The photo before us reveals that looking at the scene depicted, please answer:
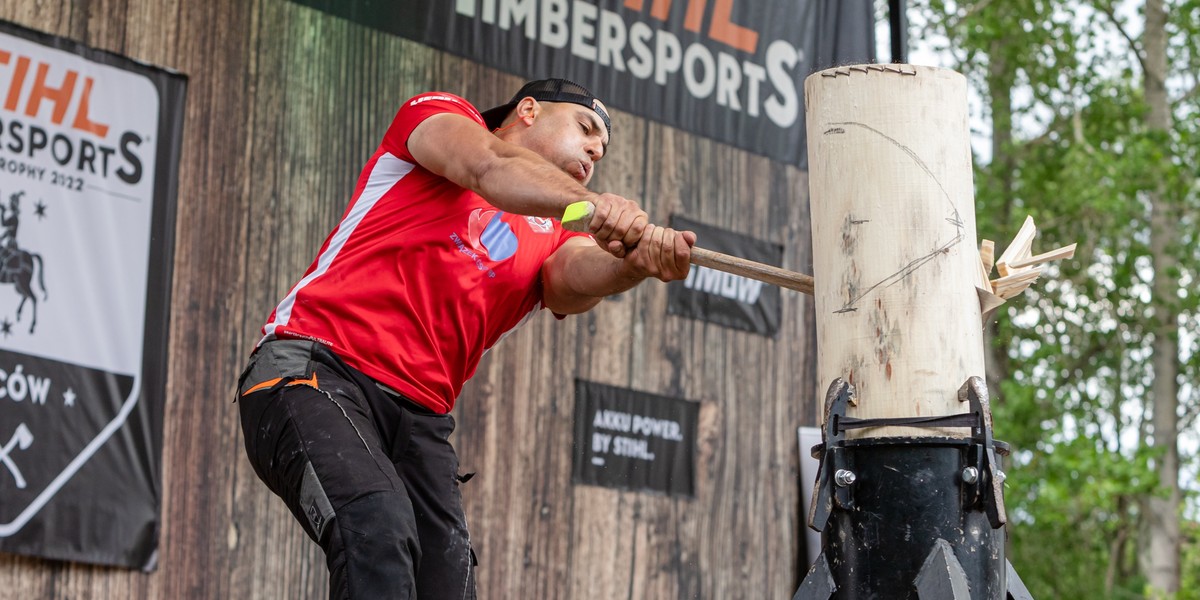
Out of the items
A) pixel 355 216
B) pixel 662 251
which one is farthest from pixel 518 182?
pixel 355 216

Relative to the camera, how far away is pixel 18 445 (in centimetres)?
447

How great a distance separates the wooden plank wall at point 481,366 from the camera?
16.1ft

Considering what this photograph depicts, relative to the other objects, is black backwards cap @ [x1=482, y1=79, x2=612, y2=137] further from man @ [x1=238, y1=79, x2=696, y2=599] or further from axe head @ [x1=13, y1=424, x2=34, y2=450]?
axe head @ [x1=13, y1=424, x2=34, y2=450]

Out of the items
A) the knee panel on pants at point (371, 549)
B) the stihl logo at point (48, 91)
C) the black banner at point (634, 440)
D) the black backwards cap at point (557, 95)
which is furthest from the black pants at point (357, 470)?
the black banner at point (634, 440)

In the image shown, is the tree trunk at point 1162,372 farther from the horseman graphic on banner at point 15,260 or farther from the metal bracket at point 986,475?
the metal bracket at point 986,475

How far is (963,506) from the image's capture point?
2650 mm

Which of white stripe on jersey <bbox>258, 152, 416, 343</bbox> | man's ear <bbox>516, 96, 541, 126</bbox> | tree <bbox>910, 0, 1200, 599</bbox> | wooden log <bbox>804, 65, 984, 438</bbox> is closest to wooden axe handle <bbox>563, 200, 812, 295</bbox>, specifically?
wooden log <bbox>804, 65, 984, 438</bbox>

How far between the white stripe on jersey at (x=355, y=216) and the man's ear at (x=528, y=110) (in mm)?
395

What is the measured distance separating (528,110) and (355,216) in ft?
1.89

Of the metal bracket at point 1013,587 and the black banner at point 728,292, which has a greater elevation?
the black banner at point 728,292

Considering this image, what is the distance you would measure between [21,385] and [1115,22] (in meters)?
14.7

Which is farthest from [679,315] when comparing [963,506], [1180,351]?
[1180,351]

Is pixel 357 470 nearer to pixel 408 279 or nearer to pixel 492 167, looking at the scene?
pixel 408 279

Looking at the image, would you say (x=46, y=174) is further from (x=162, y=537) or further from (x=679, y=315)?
(x=679, y=315)
